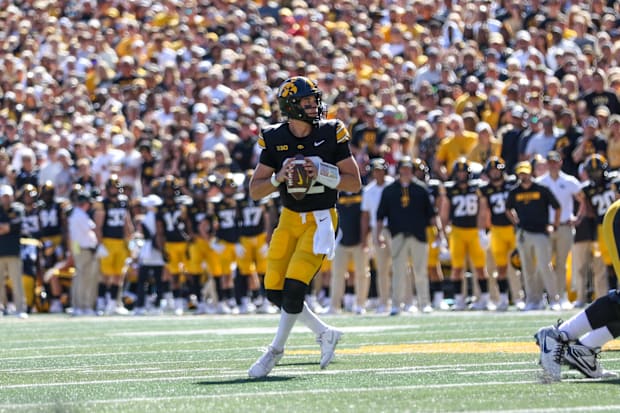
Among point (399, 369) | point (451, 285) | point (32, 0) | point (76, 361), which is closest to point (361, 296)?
point (451, 285)

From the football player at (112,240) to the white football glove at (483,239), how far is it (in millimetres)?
5279

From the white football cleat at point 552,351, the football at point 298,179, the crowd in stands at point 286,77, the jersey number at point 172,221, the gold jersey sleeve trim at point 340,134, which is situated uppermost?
the crowd in stands at point 286,77

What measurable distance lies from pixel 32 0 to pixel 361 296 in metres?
14.1

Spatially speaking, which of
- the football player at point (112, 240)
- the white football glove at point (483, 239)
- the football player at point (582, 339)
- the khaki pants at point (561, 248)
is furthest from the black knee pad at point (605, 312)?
the football player at point (112, 240)

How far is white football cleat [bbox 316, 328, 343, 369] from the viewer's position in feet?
28.5

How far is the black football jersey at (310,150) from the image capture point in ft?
28.4

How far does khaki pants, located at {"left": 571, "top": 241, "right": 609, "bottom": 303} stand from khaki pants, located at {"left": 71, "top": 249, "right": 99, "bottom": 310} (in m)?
7.07

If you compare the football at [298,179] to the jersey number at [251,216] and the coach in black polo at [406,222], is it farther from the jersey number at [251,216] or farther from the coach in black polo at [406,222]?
the jersey number at [251,216]

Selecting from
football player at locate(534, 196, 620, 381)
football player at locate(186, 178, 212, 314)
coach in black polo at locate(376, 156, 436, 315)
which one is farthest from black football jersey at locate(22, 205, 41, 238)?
football player at locate(534, 196, 620, 381)

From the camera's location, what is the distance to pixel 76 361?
998 cm

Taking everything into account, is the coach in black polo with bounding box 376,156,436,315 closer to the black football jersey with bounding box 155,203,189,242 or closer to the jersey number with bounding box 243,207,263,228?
the jersey number with bounding box 243,207,263,228

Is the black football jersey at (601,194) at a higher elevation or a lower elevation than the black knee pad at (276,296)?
higher

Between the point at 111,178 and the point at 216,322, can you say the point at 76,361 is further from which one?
the point at 111,178

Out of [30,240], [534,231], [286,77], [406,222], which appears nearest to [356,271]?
[406,222]
